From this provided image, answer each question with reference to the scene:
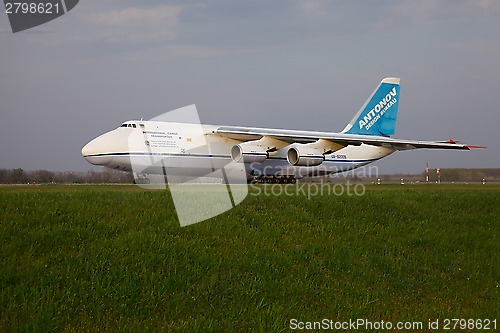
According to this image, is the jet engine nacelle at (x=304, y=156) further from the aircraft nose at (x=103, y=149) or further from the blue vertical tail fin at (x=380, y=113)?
the aircraft nose at (x=103, y=149)

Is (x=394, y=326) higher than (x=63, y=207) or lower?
lower

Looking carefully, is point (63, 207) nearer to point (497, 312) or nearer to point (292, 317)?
point (292, 317)

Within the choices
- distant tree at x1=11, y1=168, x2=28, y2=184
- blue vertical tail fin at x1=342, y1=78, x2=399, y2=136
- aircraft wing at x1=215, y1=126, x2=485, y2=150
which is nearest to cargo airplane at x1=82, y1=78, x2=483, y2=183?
aircraft wing at x1=215, y1=126, x2=485, y2=150

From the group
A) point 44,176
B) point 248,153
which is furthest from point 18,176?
point 248,153

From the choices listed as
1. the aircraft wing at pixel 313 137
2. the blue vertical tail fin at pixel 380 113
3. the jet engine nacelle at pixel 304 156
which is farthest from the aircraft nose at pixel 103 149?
the blue vertical tail fin at pixel 380 113

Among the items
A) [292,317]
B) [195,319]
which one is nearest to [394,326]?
[292,317]

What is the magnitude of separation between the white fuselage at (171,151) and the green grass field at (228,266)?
464 inches

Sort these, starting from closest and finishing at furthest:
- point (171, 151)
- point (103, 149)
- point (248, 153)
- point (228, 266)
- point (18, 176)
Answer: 1. point (228, 266)
2. point (103, 149)
3. point (171, 151)
4. point (248, 153)
5. point (18, 176)

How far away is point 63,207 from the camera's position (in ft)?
47.3

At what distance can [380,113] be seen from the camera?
38.0 m

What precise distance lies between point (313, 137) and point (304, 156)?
3.36 feet

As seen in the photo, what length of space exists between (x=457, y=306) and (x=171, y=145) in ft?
59.5

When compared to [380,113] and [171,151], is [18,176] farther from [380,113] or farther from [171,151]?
[380,113]

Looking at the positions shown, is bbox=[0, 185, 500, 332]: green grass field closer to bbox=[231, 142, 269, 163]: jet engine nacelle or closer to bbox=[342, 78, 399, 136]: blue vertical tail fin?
bbox=[231, 142, 269, 163]: jet engine nacelle
